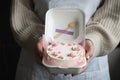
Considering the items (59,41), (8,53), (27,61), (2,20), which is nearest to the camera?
(59,41)

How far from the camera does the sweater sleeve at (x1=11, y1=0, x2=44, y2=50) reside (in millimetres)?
685

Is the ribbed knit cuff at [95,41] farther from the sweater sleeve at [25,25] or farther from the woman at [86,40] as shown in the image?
the sweater sleeve at [25,25]

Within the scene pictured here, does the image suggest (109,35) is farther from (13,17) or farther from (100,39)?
(13,17)

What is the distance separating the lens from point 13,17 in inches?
29.4

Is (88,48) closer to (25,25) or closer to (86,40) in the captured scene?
(86,40)

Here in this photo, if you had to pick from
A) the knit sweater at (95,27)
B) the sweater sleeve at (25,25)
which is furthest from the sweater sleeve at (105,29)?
the sweater sleeve at (25,25)

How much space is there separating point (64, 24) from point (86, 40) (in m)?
0.08

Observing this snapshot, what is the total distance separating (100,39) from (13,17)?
10.4 inches

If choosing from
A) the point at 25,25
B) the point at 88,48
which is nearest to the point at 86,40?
the point at 88,48

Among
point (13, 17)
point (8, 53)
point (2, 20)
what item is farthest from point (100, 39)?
point (8, 53)

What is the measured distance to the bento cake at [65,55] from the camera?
1.89 feet

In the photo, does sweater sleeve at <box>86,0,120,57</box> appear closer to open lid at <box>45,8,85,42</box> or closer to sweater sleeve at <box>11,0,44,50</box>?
open lid at <box>45,8,85,42</box>

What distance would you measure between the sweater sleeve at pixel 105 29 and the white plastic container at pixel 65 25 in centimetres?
3

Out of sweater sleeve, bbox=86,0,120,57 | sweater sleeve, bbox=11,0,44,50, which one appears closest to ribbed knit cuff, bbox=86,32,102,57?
sweater sleeve, bbox=86,0,120,57
